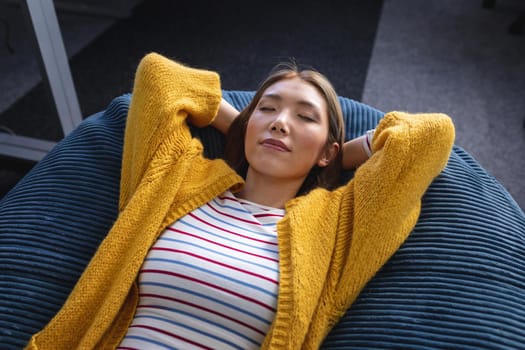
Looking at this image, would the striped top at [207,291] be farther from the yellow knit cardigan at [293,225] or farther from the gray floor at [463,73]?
Answer: the gray floor at [463,73]

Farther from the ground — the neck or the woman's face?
the woman's face

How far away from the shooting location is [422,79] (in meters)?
2.41

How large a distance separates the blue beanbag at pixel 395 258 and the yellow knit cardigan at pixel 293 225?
5 cm

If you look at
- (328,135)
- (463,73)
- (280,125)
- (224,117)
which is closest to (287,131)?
(280,125)

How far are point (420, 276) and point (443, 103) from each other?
1.50 meters

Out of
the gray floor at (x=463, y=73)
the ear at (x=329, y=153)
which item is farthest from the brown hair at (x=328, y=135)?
the gray floor at (x=463, y=73)

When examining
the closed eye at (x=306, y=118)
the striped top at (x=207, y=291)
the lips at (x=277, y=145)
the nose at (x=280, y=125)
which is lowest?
the striped top at (x=207, y=291)

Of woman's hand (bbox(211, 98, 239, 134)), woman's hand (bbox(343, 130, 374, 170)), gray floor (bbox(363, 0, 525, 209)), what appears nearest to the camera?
woman's hand (bbox(343, 130, 374, 170))

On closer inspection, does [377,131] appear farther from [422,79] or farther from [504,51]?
[504,51]

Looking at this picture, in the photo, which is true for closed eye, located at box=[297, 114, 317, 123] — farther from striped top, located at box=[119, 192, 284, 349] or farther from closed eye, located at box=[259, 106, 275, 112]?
striped top, located at box=[119, 192, 284, 349]

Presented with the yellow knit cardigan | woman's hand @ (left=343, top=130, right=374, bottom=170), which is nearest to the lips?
the yellow knit cardigan

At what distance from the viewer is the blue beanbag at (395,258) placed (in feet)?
2.88

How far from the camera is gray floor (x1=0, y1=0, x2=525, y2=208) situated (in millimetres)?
2074

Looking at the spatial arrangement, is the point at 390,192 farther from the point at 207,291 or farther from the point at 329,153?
the point at 207,291
